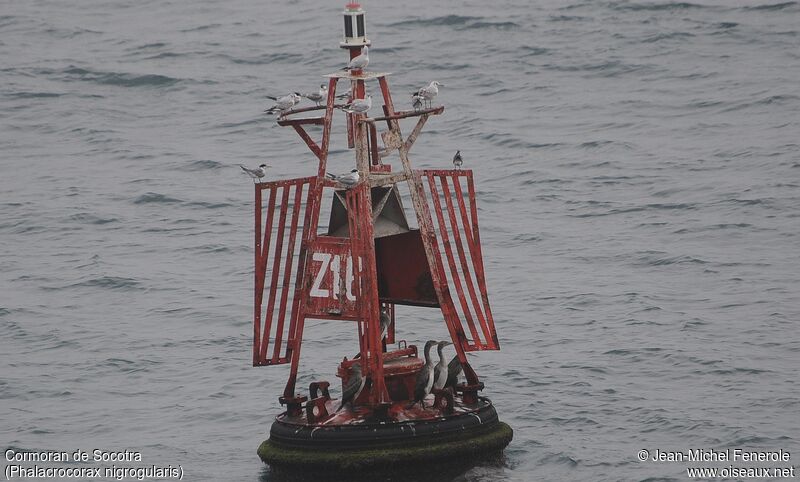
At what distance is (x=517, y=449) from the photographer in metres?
21.7

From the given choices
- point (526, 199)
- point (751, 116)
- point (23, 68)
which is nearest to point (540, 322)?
point (526, 199)

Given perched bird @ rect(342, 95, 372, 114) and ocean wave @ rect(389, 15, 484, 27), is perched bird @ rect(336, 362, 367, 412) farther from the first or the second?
ocean wave @ rect(389, 15, 484, 27)

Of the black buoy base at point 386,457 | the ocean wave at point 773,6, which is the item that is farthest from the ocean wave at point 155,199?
the ocean wave at point 773,6

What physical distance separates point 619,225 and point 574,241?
159 centimetres

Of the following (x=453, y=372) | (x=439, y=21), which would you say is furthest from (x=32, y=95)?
(x=453, y=372)

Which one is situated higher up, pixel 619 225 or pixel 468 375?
pixel 468 375

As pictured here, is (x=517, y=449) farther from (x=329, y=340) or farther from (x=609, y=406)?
(x=329, y=340)

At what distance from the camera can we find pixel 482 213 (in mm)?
37750

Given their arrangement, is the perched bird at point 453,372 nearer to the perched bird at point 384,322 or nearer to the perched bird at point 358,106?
the perched bird at point 384,322

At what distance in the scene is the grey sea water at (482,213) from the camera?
24.0 m

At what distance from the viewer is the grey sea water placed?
24.0 metres

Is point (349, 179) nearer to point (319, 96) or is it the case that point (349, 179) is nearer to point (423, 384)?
point (423, 384)

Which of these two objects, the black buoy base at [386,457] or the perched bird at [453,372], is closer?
the black buoy base at [386,457]

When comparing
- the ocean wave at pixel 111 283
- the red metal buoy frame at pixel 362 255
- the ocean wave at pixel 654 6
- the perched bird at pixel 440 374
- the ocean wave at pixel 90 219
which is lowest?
the ocean wave at pixel 90 219
